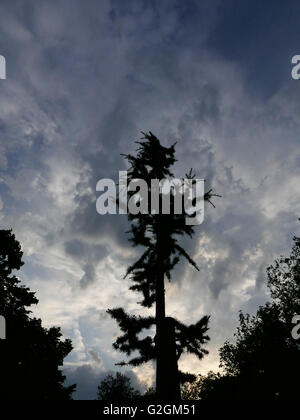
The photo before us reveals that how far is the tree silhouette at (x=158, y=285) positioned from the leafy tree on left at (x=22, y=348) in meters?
7.48

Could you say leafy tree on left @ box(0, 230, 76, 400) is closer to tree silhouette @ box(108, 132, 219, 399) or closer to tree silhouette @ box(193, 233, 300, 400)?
tree silhouette @ box(108, 132, 219, 399)

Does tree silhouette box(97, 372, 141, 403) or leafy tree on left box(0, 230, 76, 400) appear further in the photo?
tree silhouette box(97, 372, 141, 403)

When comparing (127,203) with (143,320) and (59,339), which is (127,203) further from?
(59,339)

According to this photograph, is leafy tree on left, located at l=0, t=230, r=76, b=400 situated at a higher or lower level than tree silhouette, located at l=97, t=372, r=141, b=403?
higher

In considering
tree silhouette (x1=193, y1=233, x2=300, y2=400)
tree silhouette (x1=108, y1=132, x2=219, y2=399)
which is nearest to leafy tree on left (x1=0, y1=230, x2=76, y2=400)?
tree silhouette (x1=108, y1=132, x2=219, y2=399)

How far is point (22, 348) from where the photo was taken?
46.6ft

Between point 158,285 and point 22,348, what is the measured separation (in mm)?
9447

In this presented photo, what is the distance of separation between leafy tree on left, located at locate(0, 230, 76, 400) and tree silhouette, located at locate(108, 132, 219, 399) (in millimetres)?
7480

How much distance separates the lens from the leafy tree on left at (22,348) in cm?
1345

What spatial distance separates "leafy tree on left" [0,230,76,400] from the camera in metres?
13.4

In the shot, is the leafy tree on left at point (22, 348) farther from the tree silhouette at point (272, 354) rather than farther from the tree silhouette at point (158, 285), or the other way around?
the tree silhouette at point (272, 354)

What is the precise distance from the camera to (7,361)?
13.7 m


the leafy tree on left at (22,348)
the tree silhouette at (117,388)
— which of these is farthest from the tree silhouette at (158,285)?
the tree silhouette at (117,388)

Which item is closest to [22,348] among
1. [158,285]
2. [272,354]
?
[158,285]
